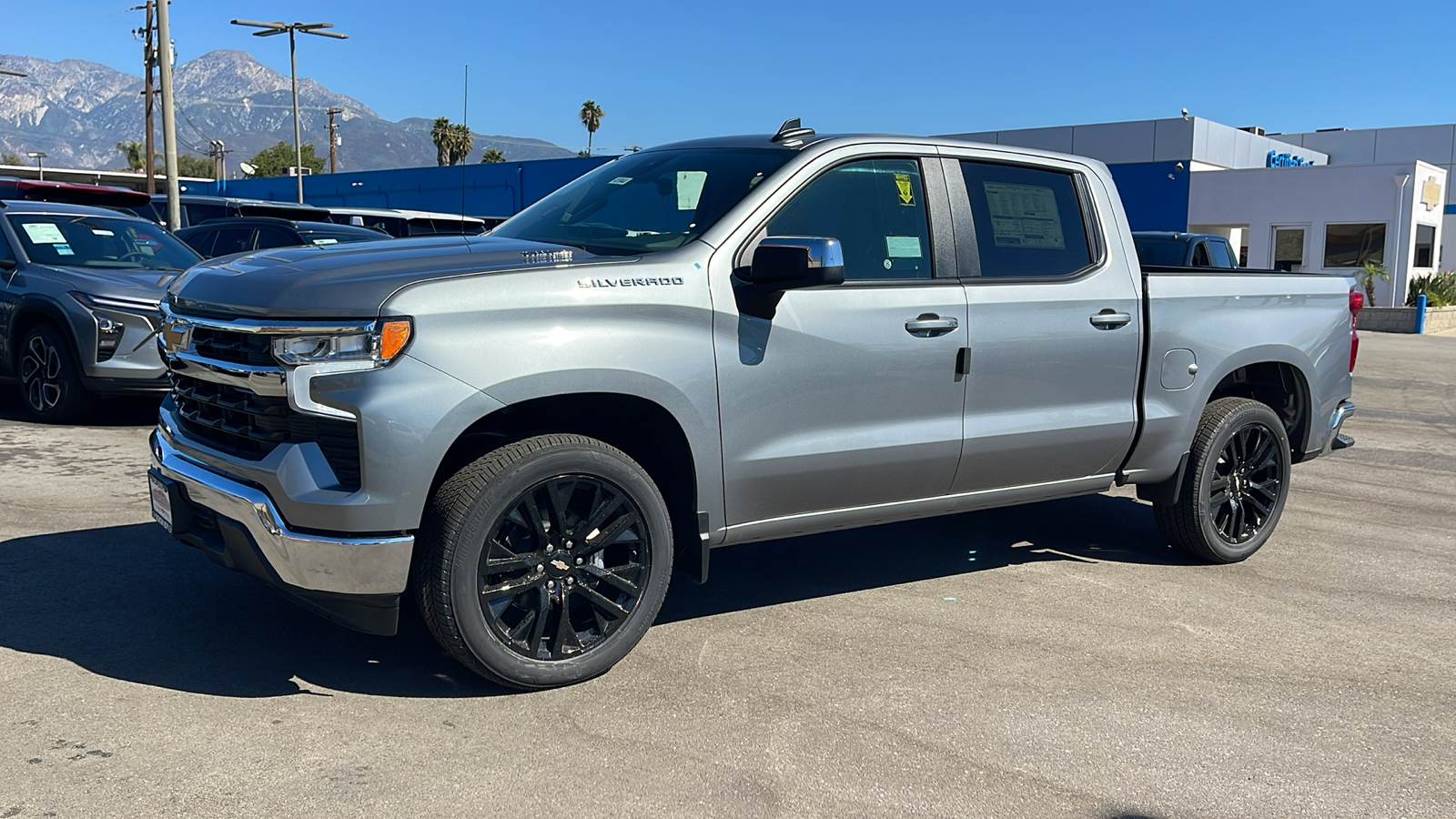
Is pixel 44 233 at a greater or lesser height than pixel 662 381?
greater

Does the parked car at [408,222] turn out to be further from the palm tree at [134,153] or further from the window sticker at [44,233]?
the palm tree at [134,153]

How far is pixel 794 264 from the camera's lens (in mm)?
4090

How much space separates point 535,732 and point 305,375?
4.29ft

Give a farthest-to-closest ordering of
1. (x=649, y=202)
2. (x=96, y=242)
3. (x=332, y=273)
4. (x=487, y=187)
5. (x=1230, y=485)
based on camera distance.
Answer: (x=487, y=187), (x=96, y=242), (x=1230, y=485), (x=649, y=202), (x=332, y=273)

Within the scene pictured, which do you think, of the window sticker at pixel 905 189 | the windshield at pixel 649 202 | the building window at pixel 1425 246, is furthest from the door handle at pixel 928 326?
the building window at pixel 1425 246

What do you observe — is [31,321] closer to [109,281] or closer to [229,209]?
[109,281]

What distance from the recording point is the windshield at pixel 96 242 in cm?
947

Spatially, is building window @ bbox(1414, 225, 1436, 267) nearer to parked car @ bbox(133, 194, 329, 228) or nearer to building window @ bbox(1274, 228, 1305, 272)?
building window @ bbox(1274, 228, 1305, 272)

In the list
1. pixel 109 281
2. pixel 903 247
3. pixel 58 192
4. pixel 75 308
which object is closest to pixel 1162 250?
pixel 903 247

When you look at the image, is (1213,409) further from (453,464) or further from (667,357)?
(453,464)

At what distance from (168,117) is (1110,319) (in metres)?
19.3

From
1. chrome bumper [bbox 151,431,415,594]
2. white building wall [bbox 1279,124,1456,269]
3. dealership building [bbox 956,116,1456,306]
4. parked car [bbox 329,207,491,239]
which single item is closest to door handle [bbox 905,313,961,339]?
chrome bumper [bbox 151,431,415,594]

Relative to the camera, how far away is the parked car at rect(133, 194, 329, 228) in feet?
53.4

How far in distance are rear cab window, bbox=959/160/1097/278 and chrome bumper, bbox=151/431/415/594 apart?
2654 mm
